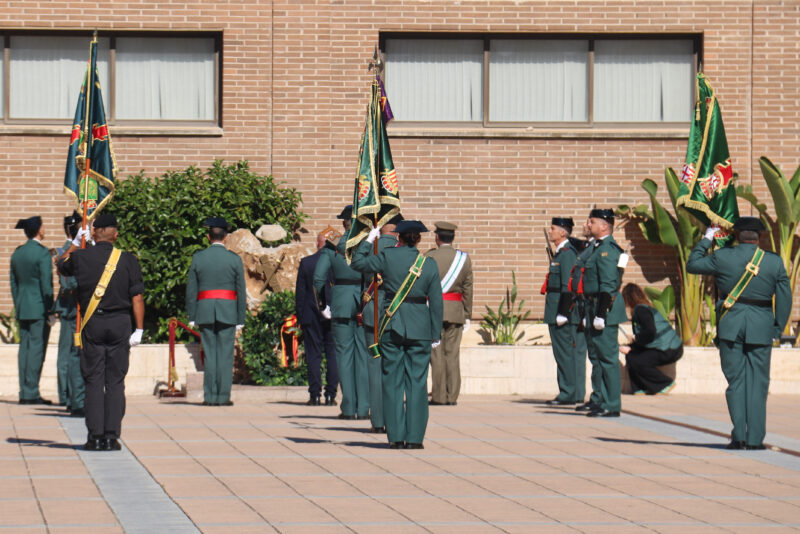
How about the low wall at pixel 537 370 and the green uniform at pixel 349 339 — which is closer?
the green uniform at pixel 349 339

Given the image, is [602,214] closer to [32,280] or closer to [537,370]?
[537,370]

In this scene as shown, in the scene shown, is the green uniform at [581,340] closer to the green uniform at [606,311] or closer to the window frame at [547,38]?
the green uniform at [606,311]

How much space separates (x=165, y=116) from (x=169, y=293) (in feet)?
8.86

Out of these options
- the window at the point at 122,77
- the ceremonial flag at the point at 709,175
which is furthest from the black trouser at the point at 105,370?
the window at the point at 122,77

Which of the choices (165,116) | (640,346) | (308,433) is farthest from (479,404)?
(165,116)

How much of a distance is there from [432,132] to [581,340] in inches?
171

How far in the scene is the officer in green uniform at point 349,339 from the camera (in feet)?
48.2

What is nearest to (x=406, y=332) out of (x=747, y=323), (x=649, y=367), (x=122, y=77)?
(x=747, y=323)

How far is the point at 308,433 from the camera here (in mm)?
13258

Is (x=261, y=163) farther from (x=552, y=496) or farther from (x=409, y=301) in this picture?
(x=552, y=496)

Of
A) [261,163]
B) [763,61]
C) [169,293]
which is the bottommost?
[169,293]

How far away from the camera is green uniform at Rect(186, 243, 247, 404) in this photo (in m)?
16.2

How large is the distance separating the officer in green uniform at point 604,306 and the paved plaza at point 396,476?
0.34 meters

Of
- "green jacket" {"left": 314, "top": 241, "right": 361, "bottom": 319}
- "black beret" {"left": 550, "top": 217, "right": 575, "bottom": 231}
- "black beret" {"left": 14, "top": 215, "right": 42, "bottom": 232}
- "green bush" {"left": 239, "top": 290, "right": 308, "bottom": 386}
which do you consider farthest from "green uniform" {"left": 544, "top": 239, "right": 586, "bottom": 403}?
"black beret" {"left": 14, "top": 215, "right": 42, "bottom": 232}
